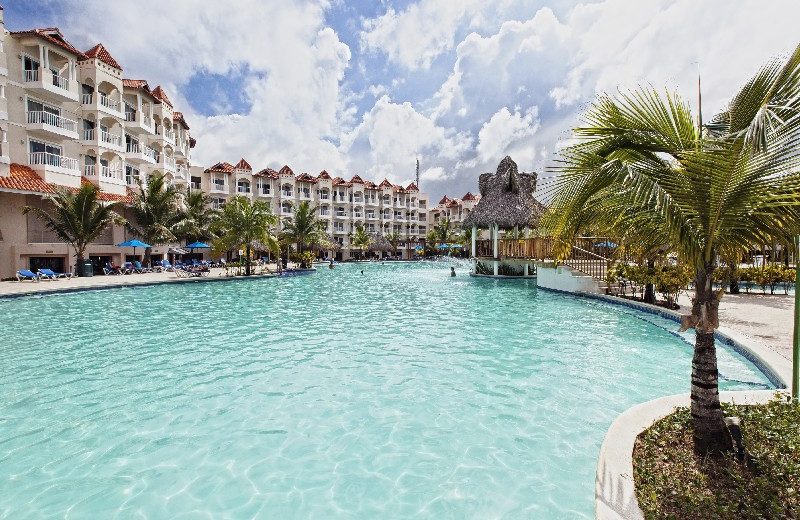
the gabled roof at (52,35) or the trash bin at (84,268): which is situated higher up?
the gabled roof at (52,35)

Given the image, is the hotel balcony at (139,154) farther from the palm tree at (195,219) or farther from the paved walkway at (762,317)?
the paved walkway at (762,317)

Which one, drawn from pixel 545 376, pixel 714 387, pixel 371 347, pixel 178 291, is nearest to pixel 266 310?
pixel 371 347

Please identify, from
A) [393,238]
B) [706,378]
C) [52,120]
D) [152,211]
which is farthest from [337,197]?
[706,378]

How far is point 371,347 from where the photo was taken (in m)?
9.13

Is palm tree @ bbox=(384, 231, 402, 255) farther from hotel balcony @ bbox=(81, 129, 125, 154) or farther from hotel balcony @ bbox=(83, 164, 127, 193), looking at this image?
hotel balcony @ bbox=(81, 129, 125, 154)

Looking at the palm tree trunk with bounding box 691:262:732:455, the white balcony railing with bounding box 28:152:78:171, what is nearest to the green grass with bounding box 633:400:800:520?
the palm tree trunk with bounding box 691:262:732:455

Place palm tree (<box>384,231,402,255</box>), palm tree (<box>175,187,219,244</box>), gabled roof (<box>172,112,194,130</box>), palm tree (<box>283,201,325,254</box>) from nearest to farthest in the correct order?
1. palm tree (<box>175,187,219,244</box>)
2. palm tree (<box>283,201,325,254</box>)
3. gabled roof (<box>172,112,194,130</box>)
4. palm tree (<box>384,231,402,255</box>)

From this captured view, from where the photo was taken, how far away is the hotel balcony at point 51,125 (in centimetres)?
2389

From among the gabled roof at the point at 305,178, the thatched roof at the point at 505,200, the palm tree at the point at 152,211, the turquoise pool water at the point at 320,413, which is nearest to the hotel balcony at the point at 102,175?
the palm tree at the point at 152,211

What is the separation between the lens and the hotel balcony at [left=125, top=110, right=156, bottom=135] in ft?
103

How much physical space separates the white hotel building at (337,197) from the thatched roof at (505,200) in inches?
1384

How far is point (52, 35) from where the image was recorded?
81.0 feet

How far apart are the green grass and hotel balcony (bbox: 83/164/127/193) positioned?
112 ft

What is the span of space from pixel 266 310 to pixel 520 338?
893 centimetres
